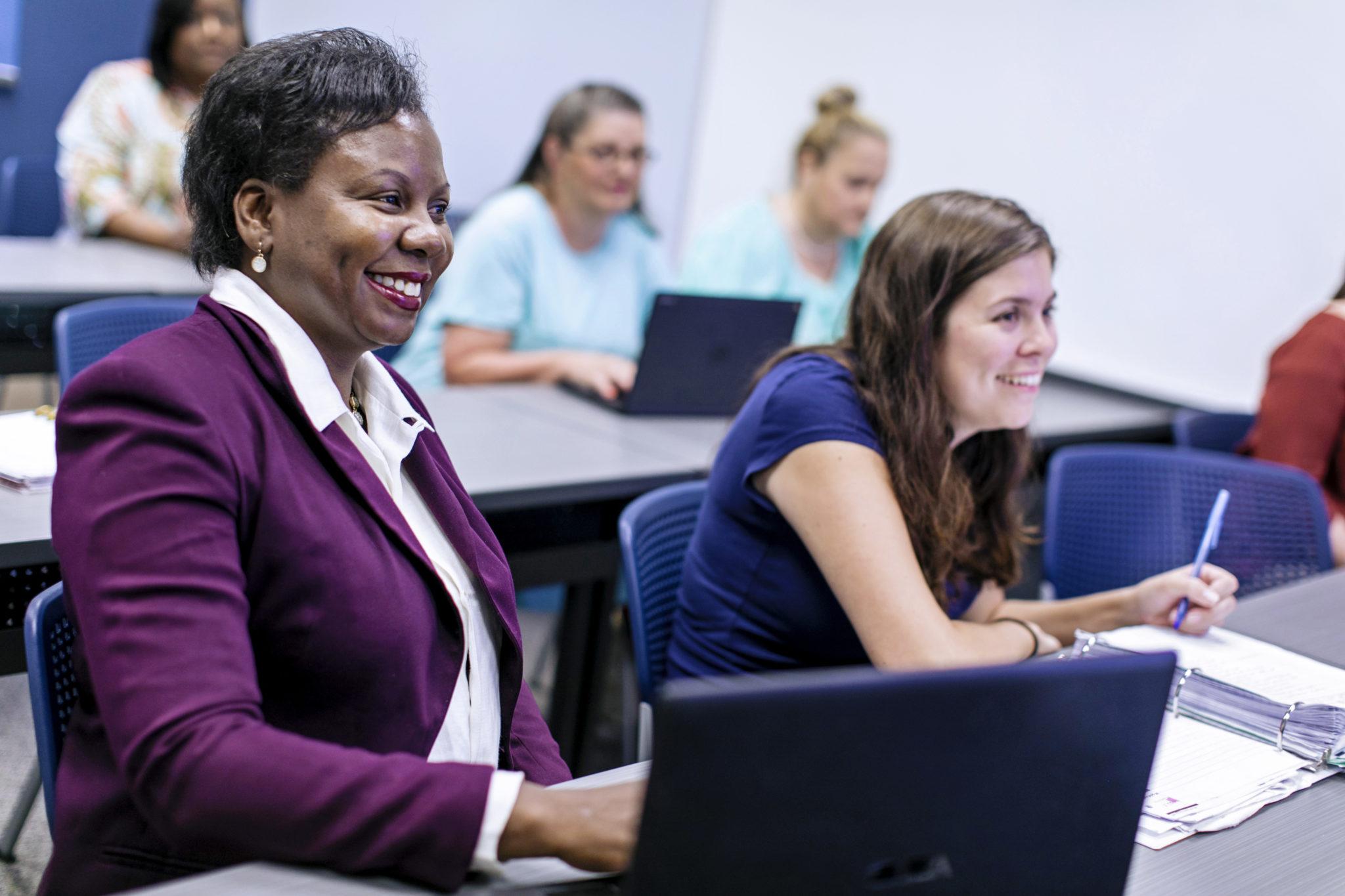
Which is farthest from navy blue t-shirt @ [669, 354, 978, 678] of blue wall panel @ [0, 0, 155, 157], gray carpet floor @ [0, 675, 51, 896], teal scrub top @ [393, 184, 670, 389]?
blue wall panel @ [0, 0, 155, 157]

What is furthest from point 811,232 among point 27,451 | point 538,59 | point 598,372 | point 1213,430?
point 27,451

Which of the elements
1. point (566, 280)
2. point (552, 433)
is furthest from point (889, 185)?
point (552, 433)

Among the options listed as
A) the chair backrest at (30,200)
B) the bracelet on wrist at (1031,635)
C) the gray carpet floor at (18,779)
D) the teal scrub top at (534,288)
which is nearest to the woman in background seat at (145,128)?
the chair backrest at (30,200)

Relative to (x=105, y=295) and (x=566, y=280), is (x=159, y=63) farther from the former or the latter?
(x=566, y=280)

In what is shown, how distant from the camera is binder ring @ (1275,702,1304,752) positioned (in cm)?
139

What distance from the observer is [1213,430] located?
3164 mm

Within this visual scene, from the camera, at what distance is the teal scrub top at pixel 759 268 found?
142 inches

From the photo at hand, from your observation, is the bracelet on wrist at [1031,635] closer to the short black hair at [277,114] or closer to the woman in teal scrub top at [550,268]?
the short black hair at [277,114]

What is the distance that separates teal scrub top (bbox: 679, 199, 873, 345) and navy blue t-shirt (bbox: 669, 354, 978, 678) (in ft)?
6.10

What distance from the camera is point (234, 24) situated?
12.7ft

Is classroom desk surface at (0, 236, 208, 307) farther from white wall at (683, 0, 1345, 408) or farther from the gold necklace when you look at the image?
white wall at (683, 0, 1345, 408)

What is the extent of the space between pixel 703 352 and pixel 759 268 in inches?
35.2

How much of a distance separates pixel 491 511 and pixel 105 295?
1510 millimetres

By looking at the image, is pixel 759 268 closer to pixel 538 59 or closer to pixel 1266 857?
pixel 538 59
